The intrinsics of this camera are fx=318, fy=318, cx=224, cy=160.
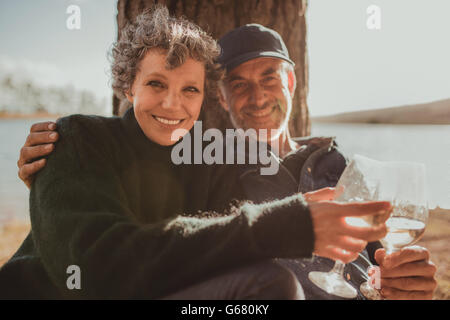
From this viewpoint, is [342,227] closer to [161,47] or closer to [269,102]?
[161,47]

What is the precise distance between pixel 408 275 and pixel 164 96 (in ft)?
4.58

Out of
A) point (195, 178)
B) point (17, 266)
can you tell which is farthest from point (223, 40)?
point (17, 266)

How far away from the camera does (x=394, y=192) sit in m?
1.03

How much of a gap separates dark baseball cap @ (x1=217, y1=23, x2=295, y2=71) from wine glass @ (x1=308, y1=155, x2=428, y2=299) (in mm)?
1205

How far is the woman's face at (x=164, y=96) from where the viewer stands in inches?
61.9

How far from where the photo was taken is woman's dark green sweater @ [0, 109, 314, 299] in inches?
37.6

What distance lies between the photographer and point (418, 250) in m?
1.42

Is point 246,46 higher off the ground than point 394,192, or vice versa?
point 246,46

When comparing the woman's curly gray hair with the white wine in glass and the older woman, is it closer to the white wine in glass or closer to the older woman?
the older woman

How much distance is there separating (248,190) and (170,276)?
41.1 inches

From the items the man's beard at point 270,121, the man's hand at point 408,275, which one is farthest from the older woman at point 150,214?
the man's hand at point 408,275

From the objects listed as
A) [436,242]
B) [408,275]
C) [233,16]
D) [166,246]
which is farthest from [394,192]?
[436,242]
